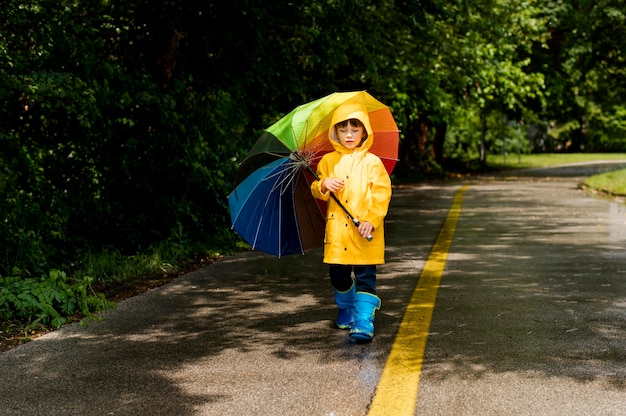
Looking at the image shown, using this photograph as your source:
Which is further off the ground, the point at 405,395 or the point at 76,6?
the point at 76,6

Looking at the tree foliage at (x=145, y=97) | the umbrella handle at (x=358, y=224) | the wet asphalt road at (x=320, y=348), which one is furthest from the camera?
the tree foliage at (x=145, y=97)

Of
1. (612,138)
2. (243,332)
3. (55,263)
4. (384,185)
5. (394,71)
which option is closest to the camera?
(384,185)

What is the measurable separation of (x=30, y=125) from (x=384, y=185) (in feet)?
16.1

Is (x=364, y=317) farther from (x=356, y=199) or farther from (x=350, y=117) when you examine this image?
(x=350, y=117)

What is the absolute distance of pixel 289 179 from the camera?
614 cm

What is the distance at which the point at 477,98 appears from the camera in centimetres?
3062

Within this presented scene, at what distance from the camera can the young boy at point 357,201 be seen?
18.7ft

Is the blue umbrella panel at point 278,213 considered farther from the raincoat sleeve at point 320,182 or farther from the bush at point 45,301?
the bush at point 45,301


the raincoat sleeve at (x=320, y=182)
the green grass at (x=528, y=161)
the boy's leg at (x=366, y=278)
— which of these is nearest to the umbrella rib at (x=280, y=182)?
the raincoat sleeve at (x=320, y=182)

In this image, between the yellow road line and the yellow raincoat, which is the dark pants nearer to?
the yellow raincoat

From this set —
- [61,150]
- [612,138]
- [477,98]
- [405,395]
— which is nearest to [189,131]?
[61,150]

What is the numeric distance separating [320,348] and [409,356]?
591mm

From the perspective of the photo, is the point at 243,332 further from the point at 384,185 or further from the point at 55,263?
the point at 55,263

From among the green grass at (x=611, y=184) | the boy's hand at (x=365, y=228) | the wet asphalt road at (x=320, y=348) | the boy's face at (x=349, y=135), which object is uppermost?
the boy's face at (x=349, y=135)
